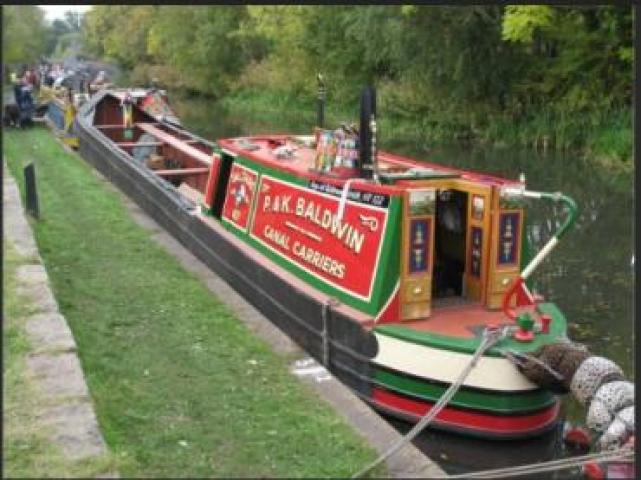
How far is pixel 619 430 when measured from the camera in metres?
6.00

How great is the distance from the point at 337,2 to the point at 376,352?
3.12 m

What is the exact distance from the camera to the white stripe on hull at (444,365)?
266 inches

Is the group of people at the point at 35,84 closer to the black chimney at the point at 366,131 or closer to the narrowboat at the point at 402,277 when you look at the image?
the narrowboat at the point at 402,277

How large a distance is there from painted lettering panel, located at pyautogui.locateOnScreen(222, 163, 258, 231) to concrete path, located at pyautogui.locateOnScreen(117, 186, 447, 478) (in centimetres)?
71

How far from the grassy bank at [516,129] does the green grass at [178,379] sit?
1396 centimetres

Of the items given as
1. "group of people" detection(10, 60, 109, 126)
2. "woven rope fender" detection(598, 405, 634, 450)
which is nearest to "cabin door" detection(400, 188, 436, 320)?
"woven rope fender" detection(598, 405, 634, 450)

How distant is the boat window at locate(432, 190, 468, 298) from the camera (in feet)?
26.0

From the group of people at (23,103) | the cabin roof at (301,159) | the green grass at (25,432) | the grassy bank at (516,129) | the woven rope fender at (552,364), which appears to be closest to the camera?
the green grass at (25,432)

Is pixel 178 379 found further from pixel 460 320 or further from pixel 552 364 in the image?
pixel 552 364

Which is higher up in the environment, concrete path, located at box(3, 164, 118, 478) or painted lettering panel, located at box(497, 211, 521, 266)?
painted lettering panel, located at box(497, 211, 521, 266)

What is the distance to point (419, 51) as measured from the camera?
27906 mm

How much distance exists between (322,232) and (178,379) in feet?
7.83

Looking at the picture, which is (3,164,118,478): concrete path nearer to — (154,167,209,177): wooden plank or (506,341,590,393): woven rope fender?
(506,341,590,393): woven rope fender

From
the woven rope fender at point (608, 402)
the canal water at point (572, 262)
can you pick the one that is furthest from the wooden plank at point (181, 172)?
the woven rope fender at point (608, 402)
